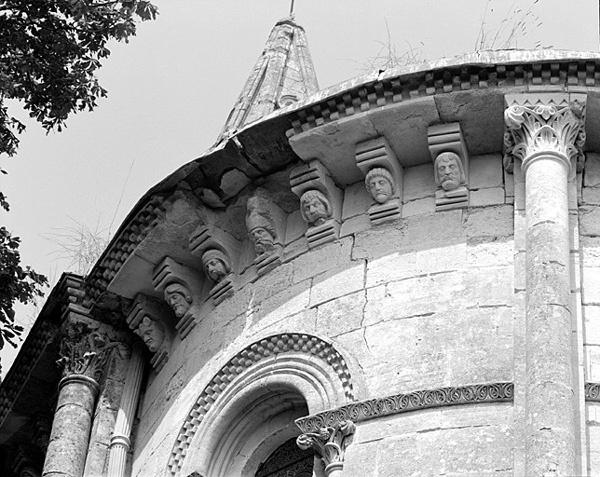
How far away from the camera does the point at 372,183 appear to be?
44.0ft

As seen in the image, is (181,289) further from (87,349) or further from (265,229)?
(87,349)

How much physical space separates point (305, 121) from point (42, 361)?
3.84m

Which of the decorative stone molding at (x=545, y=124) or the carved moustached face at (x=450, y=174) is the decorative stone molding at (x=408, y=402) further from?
the carved moustached face at (x=450, y=174)

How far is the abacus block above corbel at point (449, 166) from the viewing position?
43.1 ft

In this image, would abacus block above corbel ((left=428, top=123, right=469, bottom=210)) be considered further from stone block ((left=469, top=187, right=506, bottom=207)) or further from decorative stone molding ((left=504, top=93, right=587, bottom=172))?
decorative stone molding ((left=504, top=93, right=587, bottom=172))

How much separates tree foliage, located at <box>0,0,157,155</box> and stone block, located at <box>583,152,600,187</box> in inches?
140

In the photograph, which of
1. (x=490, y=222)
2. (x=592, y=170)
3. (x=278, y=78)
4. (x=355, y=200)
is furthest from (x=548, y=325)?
(x=278, y=78)

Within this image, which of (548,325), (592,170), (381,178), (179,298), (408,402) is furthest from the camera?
(179,298)

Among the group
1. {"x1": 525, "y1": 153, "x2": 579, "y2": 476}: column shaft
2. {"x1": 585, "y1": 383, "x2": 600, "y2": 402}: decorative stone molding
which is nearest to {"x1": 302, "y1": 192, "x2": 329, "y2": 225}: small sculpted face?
{"x1": 525, "y1": 153, "x2": 579, "y2": 476}: column shaft

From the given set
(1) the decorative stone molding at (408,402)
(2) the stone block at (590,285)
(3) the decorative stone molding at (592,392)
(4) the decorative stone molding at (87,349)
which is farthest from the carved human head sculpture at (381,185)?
(4) the decorative stone molding at (87,349)

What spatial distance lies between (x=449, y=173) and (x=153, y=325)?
3.18m

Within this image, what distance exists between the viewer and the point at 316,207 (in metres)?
13.6

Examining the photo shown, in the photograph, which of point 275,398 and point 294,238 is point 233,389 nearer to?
point 275,398

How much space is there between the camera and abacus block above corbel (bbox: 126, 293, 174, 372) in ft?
48.1
